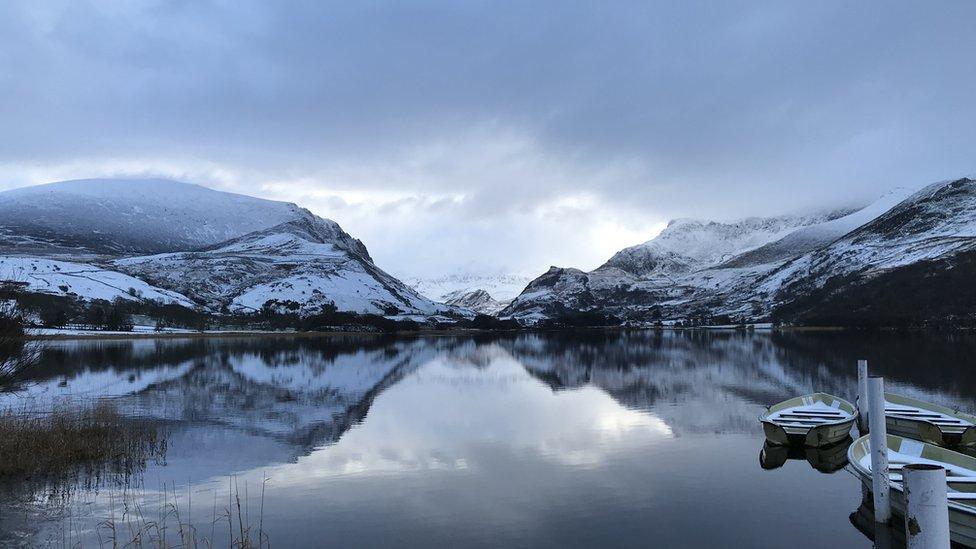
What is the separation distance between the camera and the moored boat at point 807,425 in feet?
119

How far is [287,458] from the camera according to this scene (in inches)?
1362

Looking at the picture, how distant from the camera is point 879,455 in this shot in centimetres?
2267

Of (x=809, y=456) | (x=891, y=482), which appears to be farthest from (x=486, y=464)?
(x=891, y=482)

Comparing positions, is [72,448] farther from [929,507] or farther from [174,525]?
[929,507]

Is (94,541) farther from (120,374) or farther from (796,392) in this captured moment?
(120,374)

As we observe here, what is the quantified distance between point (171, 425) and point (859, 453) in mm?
40409

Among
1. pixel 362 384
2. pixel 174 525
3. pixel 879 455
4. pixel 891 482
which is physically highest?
pixel 879 455

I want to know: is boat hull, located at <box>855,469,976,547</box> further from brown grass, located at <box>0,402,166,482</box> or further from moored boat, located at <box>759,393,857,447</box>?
brown grass, located at <box>0,402,166,482</box>

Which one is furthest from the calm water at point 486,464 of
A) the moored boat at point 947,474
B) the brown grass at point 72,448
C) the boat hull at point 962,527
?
the boat hull at point 962,527

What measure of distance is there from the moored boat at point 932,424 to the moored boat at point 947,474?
881cm

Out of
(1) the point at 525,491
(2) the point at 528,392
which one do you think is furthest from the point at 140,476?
(2) the point at 528,392

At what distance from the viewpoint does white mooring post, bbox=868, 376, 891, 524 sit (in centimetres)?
2262

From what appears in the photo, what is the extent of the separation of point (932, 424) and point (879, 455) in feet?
65.5

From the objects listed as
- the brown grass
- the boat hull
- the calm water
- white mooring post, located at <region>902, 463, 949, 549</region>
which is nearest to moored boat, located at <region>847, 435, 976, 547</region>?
the boat hull
